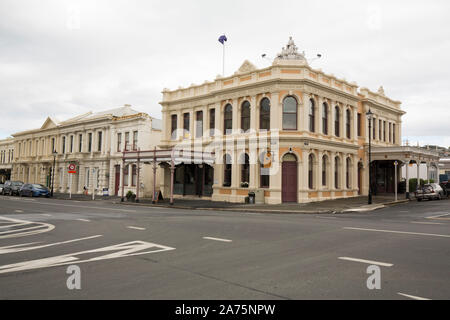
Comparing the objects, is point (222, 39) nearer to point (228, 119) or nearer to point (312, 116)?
point (228, 119)

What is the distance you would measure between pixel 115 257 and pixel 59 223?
25.3 feet

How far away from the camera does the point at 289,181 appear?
27031mm

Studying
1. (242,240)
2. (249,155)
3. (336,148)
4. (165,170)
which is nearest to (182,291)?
(242,240)

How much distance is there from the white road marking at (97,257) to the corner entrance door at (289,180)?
731 inches

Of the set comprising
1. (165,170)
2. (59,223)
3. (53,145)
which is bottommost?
(59,223)

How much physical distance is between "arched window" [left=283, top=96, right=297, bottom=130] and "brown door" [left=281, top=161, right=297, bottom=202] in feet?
9.45

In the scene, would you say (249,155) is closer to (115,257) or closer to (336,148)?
(336,148)

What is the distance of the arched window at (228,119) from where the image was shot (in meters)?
30.6

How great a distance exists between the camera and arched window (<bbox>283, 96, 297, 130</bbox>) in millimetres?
27531

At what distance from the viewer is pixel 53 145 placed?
51.5 m

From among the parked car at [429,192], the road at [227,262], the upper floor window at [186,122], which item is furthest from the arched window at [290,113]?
the road at [227,262]

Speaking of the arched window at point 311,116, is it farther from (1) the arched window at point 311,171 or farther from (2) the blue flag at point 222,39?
(2) the blue flag at point 222,39

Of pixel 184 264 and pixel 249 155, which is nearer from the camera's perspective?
pixel 184 264

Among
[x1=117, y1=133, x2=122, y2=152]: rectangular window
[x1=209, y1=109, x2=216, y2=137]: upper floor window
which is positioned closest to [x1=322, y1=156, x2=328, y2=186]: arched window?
[x1=209, y1=109, x2=216, y2=137]: upper floor window
